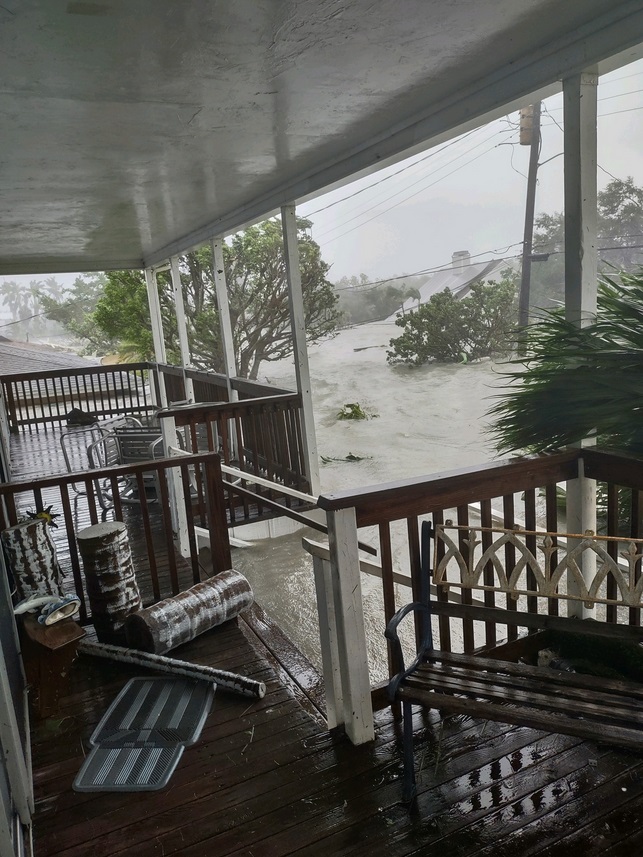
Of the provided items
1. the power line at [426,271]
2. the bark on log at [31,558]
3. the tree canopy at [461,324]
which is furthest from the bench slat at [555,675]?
the power line at [426,271]

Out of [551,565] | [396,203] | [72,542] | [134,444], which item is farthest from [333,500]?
[396,203]

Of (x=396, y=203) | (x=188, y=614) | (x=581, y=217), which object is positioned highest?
(x=396, y=203)

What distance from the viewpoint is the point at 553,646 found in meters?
2.66

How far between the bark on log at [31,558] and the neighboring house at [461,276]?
31.4ft

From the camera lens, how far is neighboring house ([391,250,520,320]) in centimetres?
1135

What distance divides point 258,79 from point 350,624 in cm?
244

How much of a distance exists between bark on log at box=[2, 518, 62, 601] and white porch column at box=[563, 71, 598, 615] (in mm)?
2476

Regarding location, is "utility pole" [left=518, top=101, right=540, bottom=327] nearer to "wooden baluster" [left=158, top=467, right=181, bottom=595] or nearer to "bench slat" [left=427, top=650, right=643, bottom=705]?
"wooden baluster" [left=158, top=467, right=181, bottom=595]

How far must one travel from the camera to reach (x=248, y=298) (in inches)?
564

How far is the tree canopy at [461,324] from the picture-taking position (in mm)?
11062

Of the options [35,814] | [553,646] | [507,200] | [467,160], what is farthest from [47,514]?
[467,160]

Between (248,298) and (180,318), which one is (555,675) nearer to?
(180,318)

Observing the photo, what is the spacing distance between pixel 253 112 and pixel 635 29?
6.21 ft

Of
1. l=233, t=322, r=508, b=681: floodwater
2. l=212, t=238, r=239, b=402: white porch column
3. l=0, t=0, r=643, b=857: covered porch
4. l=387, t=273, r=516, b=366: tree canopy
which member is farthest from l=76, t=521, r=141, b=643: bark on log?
l=387, t=273, r=516, b=366: tree canopy
